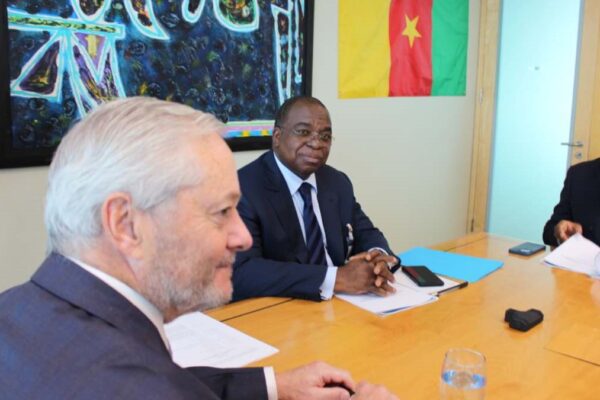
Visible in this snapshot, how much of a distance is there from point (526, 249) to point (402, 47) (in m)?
1.83

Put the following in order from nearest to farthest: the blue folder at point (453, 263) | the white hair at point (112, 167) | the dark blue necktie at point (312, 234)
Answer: the white hair at point (112, 167), the blue folder at point (453, 263), the dark blue necktie at point (312, 234)

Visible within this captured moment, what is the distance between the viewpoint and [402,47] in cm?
362

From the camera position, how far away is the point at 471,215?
14.9 ft

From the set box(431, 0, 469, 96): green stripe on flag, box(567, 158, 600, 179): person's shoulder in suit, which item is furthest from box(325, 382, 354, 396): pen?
box(431, 0, 469, 96): green stripe on flag

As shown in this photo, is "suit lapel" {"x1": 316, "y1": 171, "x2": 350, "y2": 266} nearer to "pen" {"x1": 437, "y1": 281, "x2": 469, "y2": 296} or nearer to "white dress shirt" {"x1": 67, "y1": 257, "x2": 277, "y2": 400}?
"pen" {"x1": 437, "y1": 281, "x2": 469, "y2": 296}

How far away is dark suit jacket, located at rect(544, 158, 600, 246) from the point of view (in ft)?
8.31

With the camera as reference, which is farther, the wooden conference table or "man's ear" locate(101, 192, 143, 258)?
the wooden conference table

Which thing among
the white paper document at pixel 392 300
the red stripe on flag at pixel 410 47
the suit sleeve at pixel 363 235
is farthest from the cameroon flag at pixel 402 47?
the white paper document at pixel 392 300

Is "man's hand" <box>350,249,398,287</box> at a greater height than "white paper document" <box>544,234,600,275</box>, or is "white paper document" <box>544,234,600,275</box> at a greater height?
"man's hand" <box>350,249,398,287</box>

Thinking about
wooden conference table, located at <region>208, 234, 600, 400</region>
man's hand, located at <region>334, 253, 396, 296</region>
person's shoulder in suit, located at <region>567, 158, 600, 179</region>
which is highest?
person's shoulder in suit, located at <region>567, 158, 600, 179</region>

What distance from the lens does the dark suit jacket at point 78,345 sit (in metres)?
0.65

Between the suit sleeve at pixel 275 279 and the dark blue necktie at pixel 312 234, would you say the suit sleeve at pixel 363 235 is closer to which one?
the dark blue necktie at pixel 312 234

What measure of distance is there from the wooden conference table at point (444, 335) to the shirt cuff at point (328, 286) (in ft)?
0.11

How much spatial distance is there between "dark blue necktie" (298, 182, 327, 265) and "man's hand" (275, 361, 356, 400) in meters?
0.92
